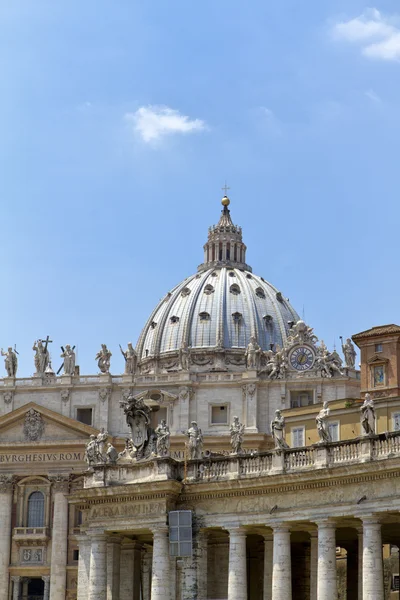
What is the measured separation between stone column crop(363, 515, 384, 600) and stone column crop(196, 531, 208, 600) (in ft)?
29.8

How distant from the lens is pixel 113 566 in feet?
202

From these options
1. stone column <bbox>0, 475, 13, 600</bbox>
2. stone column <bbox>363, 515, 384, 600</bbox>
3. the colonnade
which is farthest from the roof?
stone column <bbox>0, 475, 13, 600</bbox>

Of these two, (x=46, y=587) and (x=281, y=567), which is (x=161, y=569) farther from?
(x=46, y=587)

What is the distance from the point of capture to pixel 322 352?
436 feet

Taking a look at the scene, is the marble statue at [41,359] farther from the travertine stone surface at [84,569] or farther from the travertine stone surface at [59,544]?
the travertine stone surface at [84,569]

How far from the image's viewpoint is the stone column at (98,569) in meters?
60.1

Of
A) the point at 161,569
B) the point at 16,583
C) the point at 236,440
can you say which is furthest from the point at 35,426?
the point at 161,569

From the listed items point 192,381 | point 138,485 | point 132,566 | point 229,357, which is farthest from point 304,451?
point 229,357

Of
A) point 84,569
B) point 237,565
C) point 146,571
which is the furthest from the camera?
point 146,571

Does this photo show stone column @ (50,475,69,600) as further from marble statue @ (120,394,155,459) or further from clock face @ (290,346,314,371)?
marble statue @ (120,394,155,459)

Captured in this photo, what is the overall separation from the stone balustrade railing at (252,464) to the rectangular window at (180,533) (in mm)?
1879

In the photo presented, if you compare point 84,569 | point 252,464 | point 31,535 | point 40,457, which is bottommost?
point 84,569

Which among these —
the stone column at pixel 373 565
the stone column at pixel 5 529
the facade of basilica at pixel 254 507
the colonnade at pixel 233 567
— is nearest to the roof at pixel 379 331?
the facade of basilica at pixel 254 507

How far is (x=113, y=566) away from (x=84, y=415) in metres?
69.1
